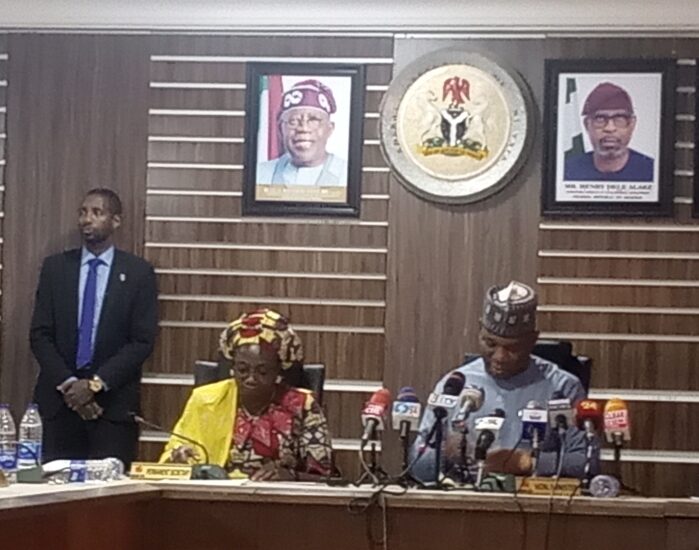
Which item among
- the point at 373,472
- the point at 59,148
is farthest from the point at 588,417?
the point at 59,148

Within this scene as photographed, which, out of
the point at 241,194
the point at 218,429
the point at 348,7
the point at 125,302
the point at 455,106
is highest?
the point at 348,7

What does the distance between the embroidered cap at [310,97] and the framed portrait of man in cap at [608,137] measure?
0.91 m

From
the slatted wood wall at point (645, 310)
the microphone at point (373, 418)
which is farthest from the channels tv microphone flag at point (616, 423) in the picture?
the slatted wood wall at point (645, 310)

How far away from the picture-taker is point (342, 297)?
522 centimetres

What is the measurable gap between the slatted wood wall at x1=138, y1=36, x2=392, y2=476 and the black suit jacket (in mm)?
186

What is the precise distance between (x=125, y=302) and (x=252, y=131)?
905 mm

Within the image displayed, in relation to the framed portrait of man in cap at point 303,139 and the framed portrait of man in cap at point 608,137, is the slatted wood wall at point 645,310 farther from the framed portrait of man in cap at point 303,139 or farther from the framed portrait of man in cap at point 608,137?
the framed portrait of man in cap at point 303,139

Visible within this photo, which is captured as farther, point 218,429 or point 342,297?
point 342,297

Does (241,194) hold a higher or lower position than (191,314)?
higher

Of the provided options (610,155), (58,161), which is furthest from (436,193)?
(58,161)

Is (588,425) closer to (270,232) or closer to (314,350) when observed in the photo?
(314,350)

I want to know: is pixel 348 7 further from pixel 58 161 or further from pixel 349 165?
pixel 58 161

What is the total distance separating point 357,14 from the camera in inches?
204

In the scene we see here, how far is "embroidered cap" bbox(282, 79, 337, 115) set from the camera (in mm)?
5207
